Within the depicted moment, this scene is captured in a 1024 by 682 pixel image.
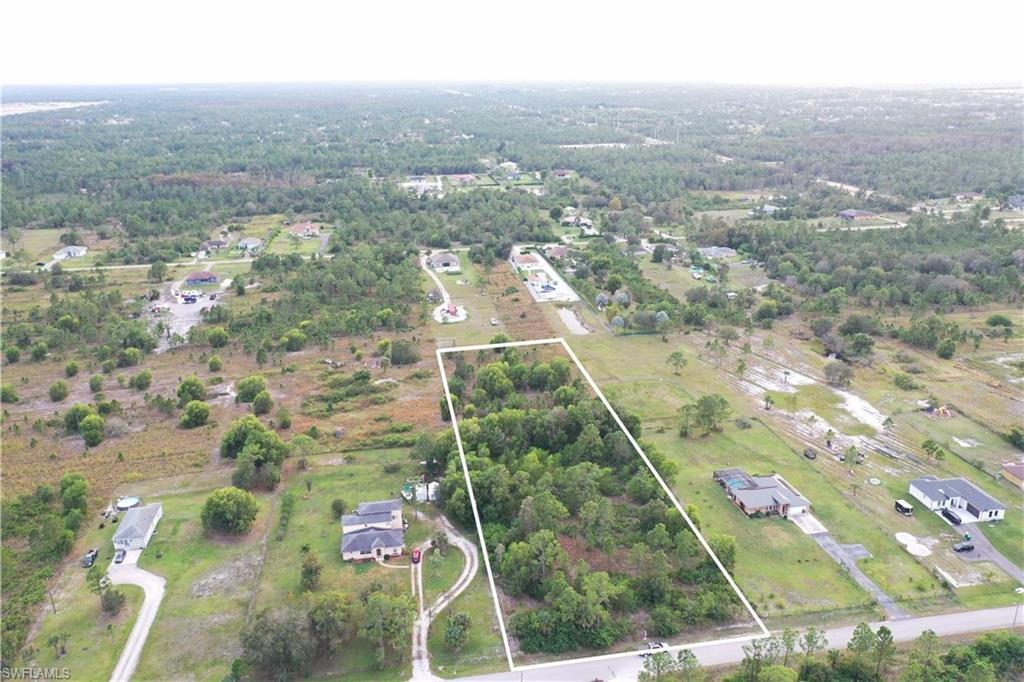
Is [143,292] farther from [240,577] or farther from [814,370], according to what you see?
[814,370]

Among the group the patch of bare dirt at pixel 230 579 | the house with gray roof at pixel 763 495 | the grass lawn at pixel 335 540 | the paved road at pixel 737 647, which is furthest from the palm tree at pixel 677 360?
the patch of bare dirt at pixel 230 579

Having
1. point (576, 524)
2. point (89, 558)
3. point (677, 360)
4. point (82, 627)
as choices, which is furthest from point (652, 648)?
point (677, 360)

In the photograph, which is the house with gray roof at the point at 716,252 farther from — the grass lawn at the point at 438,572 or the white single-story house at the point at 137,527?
the white single-story house at the point at 137,527

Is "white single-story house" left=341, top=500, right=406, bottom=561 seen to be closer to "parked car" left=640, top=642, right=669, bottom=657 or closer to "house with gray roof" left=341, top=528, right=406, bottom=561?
"house with gray roof" left=341, top=528, right=406, bottom=561

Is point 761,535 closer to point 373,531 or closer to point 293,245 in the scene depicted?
point 373,531

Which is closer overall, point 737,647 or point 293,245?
point 737,647

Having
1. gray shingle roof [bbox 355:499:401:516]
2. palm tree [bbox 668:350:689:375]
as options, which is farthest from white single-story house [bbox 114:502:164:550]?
palm tree [bbox 668:350:689:375]
